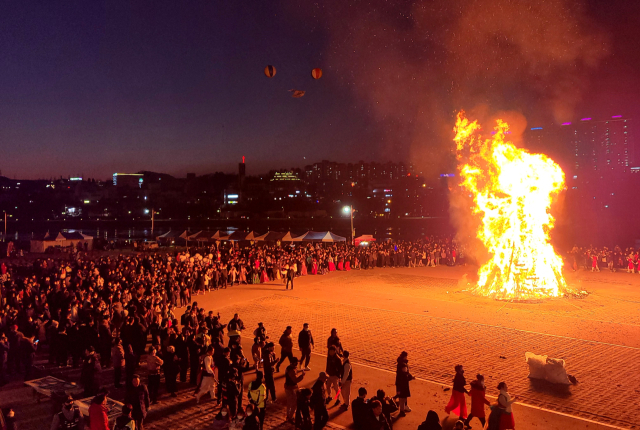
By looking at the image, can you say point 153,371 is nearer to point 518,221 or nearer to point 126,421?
point 126,421

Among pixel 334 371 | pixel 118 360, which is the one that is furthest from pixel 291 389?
pixel 118 360

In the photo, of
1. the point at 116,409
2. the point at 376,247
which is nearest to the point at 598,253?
the point at 376,247

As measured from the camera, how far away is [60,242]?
41312mm

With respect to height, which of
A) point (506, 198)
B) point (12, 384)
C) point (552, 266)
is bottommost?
point (12, 384)

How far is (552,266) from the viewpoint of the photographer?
2245 centimetres

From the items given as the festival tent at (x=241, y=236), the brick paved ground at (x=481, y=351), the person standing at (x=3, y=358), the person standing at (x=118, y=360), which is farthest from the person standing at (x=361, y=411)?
the festival tent at (x=241, y=236)

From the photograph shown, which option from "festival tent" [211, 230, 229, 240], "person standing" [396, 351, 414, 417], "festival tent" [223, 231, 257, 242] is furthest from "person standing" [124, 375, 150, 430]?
"festival tent" [211, 230, 229, 240]

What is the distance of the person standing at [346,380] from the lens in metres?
8.98

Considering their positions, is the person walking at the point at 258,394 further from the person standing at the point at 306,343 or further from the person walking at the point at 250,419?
the person standing at the point at 306,343

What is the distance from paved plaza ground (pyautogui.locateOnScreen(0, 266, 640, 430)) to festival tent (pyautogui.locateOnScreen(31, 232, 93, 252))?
25998 mm

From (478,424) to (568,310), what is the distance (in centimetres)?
1248

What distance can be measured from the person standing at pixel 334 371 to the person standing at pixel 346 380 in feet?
0.55

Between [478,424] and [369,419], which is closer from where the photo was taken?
[369,419]

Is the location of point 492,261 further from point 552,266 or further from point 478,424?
point 478,424
